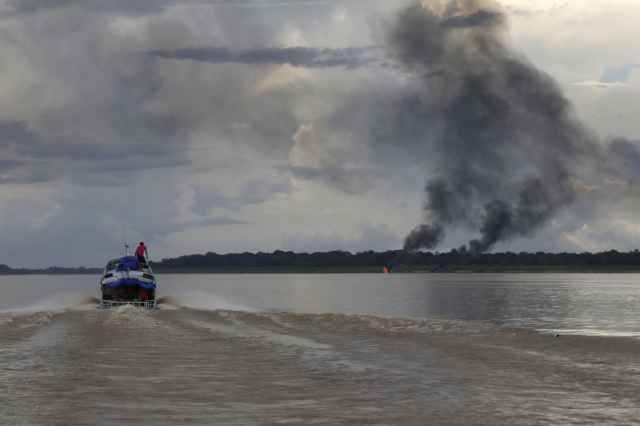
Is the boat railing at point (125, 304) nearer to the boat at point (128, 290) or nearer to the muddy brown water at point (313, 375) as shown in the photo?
the boat at point (128, 290)

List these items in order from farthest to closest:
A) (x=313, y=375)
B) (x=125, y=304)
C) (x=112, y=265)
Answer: (x=112, y=265)
(x=125, y=304)
(x=313, y=375)

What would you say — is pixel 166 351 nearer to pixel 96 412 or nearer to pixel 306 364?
pixel 306 364

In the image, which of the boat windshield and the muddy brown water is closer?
the muddy brown water

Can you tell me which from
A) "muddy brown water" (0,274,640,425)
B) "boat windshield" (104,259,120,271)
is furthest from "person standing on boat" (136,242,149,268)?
"muddy brown water" (0,274,640,425)

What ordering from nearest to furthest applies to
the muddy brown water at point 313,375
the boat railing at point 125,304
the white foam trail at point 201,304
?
the muddy brown water at point 313,375 → the boat railing at point 125,304 → the white foam trail at point 201,304

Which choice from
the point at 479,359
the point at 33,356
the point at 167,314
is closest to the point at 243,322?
the point at 167,314

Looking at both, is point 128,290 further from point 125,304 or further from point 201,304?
point 201,304

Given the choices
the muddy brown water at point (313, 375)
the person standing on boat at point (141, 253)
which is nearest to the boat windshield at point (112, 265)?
the person standing on boat at point (141, 253)

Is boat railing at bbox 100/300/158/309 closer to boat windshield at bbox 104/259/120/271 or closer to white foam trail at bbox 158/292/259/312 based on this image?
white foam trail at bbox 158/292/259/312

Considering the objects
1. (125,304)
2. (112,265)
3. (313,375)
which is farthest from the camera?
(112,265)

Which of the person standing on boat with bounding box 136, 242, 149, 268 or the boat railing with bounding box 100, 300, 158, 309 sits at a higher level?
the person standing on boat with bounding box 136, 242, 149, 268

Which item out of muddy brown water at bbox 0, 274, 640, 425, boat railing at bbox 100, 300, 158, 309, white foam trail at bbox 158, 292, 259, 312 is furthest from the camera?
white foam trail at bbox 158, 292, 259, 312

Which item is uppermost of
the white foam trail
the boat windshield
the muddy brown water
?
the boat windshield

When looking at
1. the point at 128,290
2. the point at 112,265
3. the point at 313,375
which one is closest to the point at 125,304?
the point at 128,290
